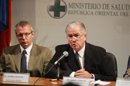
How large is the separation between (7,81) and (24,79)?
18 centimetres

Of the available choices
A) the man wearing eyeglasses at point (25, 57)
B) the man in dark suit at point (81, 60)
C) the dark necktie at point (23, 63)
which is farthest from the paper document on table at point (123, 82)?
the dark necktie at point (23, 63)

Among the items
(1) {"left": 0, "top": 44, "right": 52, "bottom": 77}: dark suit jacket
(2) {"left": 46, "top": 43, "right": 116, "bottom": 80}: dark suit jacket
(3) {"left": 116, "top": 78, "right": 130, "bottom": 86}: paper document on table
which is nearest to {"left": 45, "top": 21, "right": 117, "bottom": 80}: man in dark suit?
(2) {"left": 46, "top": 43, "right": 116, "bottom": 80}: dark suit jacket

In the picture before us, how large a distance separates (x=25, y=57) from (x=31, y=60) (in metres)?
0.11

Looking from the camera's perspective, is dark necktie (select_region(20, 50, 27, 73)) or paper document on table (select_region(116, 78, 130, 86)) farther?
dark necktie (select_region(20, 50, 27, 73))

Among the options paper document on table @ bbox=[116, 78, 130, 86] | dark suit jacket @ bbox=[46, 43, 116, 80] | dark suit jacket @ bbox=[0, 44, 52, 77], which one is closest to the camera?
paper document on table @ bbox=[116, 78, 130, 86]

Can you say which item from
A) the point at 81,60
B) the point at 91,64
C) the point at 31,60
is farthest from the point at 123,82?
the point at 31,60

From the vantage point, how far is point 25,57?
150 inches

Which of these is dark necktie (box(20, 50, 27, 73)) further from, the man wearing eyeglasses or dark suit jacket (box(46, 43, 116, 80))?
dark suit jacket (box(46, 43, 116, 80))

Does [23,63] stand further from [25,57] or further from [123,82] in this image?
[123,82]

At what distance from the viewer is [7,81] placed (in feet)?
9.95

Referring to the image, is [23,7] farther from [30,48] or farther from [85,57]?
[85,57]

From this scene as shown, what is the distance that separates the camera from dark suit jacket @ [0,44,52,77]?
146 inches

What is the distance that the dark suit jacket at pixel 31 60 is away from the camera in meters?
3.70

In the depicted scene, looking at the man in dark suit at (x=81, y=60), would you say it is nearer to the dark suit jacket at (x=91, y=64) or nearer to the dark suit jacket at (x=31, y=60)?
the dark suit jacket at (x=91, y=64)
